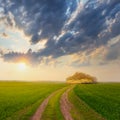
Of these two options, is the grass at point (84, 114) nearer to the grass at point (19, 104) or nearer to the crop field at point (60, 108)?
the crop field at point (60, 108)

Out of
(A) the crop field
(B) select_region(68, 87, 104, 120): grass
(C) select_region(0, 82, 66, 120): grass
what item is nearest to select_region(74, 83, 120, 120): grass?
(A) the crop field

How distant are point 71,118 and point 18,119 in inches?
248

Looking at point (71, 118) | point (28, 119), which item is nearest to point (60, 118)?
point (71, 118)

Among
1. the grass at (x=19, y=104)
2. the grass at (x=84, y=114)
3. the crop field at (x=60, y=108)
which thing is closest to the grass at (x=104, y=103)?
the crop field at (x=60, y=108)

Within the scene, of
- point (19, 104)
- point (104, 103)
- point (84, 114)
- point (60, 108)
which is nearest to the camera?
point (84, 114)

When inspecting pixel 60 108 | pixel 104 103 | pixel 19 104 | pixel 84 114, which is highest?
pixel 19 104

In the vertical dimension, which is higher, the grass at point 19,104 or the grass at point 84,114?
the grass at point 19,104

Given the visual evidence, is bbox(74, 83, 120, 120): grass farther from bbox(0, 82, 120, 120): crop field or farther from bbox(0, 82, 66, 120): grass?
bbox(0, 82, 66, 120): grass

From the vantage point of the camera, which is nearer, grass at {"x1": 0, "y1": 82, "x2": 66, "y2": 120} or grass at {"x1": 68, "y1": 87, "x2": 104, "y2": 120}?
grass at {"x1": 68, "y1": 87, "x2": 104, "y2": 120}

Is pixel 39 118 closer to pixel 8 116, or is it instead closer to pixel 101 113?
pixel 8 116

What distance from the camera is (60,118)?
25031mm

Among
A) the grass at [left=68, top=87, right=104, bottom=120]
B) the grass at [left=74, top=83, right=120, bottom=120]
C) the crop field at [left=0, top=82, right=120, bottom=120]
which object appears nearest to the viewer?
the grass at [left=68, top=87, right=104, bottom=120]

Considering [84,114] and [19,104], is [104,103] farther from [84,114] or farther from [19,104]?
[19,104]

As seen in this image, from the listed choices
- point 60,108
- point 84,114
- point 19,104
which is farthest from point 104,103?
point 19,104
